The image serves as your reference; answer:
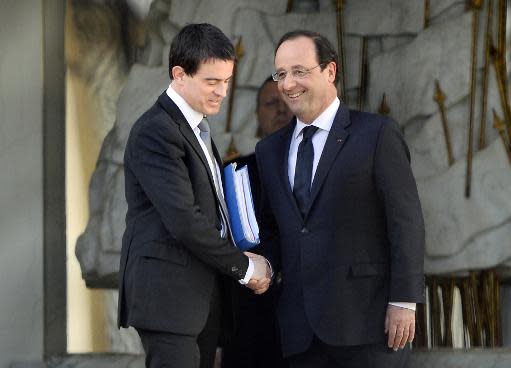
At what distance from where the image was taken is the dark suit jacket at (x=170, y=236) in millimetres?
3961

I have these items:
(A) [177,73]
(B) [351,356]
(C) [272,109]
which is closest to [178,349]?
(B) [351,356]

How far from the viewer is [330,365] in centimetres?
427

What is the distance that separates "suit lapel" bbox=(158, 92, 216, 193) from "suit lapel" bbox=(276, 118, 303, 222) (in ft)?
1.10

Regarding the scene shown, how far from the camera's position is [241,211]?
4121 millimetres

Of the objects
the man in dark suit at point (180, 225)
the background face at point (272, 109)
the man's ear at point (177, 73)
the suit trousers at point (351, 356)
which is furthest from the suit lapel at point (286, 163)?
the background face at point (272, 109)

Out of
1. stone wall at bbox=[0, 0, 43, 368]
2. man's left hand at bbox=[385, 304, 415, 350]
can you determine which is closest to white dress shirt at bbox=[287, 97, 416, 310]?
man's left hand at bbox=[385, 304, 415, 350]

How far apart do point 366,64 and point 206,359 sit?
215cm

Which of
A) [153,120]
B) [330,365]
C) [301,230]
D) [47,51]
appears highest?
[47,51]

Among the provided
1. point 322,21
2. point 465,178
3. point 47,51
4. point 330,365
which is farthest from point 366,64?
point 330,365

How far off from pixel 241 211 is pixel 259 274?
20 centimetres

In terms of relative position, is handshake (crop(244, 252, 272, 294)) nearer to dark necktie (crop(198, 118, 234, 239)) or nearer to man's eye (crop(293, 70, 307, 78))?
dark necktie (crop(198, 118, 234, 239))

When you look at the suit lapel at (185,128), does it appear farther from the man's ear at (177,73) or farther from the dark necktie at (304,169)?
the dark necktie at (304,169)

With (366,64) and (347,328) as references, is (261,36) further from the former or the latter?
(347,328)

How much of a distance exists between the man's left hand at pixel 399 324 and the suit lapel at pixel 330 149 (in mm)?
406
